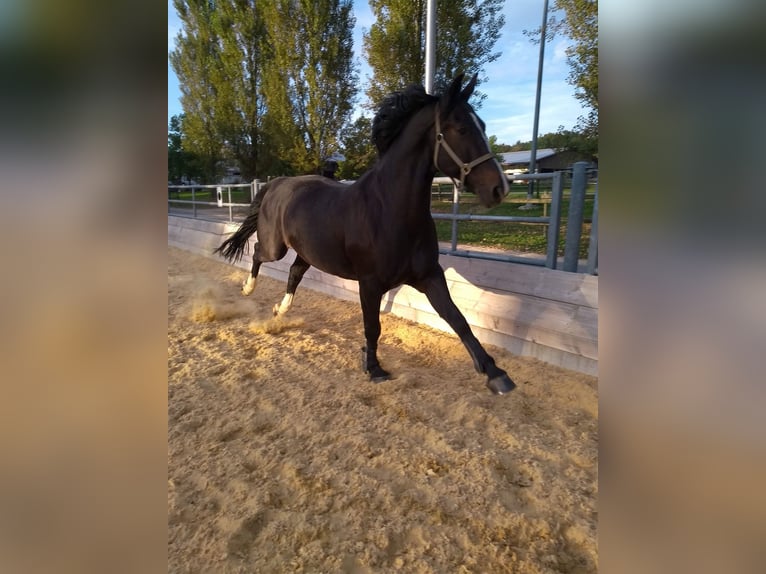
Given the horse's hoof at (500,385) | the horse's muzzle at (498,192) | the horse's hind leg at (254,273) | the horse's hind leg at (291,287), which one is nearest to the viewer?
the horse's muzzle at (498,192)

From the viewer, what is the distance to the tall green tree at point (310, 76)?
1539 centimetres

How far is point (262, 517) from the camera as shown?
1.70 metres

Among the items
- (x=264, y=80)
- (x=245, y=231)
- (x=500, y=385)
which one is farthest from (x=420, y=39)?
(x=500, y=385)

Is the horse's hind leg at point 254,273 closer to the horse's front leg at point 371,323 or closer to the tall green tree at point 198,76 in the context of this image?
the horse's front leg at point 371,323

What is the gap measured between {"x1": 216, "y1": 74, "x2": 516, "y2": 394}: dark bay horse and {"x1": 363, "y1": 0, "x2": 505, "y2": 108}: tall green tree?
1072 centimetres

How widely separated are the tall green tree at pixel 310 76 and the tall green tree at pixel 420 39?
2.69 meters

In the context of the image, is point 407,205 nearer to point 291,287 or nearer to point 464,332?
point 464,332

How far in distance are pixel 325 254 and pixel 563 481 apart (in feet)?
7.93

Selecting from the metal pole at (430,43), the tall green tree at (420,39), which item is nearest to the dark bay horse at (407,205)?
the metal pole at (430,43)

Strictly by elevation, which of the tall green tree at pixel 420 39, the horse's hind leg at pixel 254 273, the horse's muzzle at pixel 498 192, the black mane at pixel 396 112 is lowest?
the horse's hind leg at pixel 254 273

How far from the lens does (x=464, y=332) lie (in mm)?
2875
